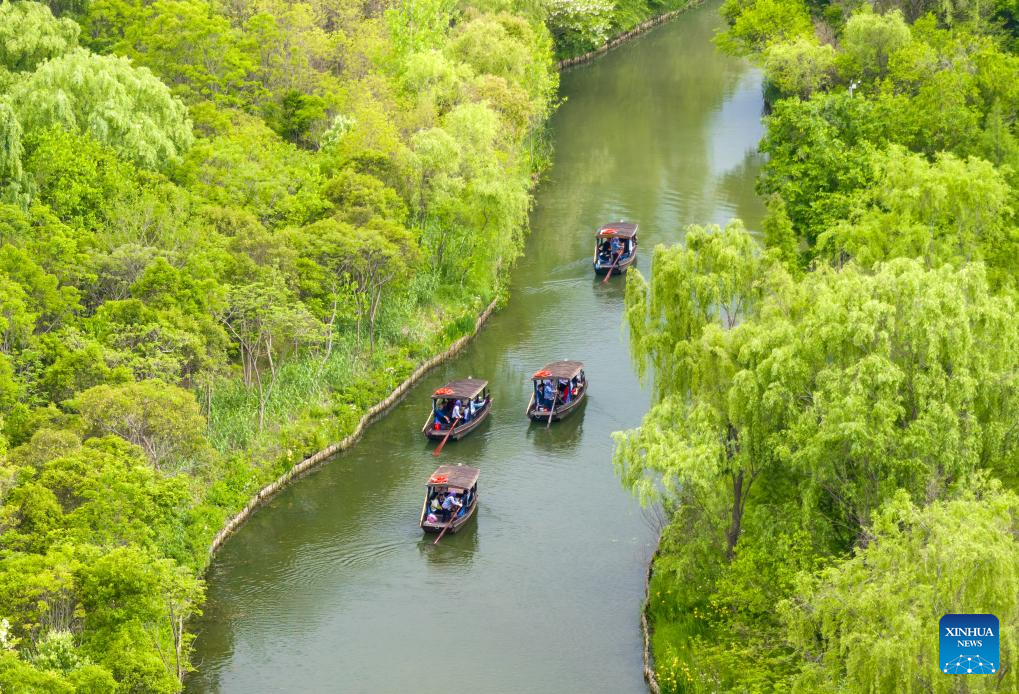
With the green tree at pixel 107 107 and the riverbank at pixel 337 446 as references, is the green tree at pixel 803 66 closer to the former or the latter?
the riverbank at pixel 337 446

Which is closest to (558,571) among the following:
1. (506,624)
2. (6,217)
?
(506,624)

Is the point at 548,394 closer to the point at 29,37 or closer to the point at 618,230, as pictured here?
the point at 618,230

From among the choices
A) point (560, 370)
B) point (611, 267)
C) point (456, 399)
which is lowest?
point (456, 399)

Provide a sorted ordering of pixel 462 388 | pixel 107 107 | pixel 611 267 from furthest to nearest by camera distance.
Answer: pixel 611 267
pixel 107 107
pixel 462 388

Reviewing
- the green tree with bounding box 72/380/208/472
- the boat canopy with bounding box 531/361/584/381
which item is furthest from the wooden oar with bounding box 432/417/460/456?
the green tree with bounding box 72/380/208/472

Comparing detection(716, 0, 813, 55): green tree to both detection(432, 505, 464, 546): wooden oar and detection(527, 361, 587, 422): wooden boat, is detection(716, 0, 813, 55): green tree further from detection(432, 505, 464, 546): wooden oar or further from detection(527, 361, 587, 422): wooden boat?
detection(432, 505, 464, 546): wooden oar

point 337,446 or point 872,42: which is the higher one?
point 872,42

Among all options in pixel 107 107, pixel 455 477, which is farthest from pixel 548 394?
pixel 107 107

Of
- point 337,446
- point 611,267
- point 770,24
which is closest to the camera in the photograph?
point 337,446
